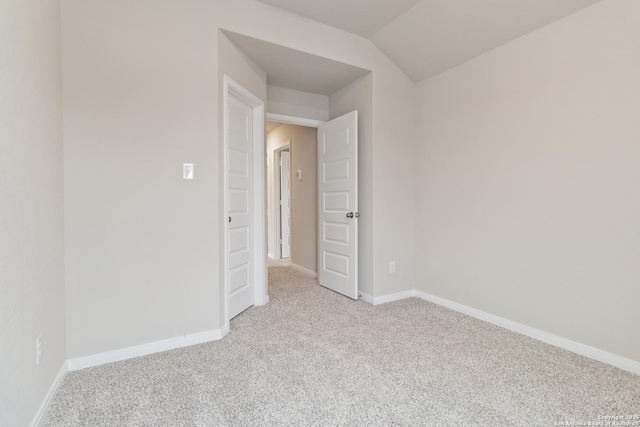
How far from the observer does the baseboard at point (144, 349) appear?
201 cm

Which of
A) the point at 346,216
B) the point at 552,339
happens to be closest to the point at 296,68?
the point at 346,216

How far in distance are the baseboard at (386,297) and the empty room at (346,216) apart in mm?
32

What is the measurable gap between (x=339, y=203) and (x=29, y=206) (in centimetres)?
265

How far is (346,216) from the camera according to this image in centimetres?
342

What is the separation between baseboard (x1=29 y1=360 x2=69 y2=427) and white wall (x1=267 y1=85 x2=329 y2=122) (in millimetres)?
2965

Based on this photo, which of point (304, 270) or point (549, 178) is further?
point (304, 270)

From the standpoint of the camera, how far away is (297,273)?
15.5 feet

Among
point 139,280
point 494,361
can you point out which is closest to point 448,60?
point 494,361

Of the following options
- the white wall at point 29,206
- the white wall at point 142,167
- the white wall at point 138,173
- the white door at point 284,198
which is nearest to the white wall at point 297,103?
the white wall at point 142,167

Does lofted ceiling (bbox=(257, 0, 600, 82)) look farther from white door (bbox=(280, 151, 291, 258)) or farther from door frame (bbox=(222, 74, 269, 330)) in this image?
white door (bbox=(280, 151, 291, 258))

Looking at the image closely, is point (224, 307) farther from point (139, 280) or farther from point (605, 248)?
point (605, 248)

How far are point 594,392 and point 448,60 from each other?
9.31 ft

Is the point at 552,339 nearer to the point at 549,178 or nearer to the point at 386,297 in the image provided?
the point at 549,178

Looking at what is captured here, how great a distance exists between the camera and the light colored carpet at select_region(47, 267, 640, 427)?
154 cm
